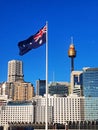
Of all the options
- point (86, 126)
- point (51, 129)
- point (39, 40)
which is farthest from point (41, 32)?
point (86, 126)

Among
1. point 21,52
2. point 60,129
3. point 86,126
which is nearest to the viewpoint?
point 21,52

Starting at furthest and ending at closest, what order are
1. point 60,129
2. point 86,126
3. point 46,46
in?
point 86,126 < point 60,129 < point 46,46

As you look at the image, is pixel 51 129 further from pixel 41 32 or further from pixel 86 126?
pixel 41 32

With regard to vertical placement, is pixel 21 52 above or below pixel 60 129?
above

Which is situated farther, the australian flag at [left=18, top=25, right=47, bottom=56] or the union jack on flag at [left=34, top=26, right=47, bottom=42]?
the union jack on flag at [left=34, top=26, right=47, bottom=42]

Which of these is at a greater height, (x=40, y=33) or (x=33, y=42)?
(x=40, y=33)

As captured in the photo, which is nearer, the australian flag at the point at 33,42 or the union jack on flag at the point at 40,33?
the australian flag at the point at 33,42

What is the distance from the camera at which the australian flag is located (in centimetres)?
3517

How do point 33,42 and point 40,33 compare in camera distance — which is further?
point 33,42

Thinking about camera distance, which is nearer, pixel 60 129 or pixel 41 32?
pixel 41 32

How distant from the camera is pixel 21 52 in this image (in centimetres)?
3644

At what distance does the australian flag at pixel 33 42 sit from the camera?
35172 millimetres

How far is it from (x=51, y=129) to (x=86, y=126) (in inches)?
967

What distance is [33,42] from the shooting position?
3588cm
